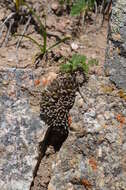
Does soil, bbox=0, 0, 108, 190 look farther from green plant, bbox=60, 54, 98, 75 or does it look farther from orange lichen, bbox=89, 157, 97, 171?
orange lichen, bbox=89, 157, 97, 171

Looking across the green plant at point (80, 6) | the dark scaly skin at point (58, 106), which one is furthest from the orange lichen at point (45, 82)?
the green plant at point (80, 6)

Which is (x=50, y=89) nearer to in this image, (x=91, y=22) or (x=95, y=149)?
(x=95, y=149)

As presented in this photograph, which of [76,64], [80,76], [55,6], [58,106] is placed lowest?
[58,106]

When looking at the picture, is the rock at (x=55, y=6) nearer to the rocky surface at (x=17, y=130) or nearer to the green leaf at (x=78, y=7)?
the green leaf at (x=78, y=7)

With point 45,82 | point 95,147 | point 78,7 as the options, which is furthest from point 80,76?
point 78,7

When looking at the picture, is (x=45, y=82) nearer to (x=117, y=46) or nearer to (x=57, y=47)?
(x=57, y=47)

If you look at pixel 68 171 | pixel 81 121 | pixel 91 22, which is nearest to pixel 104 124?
pixel 81 121
